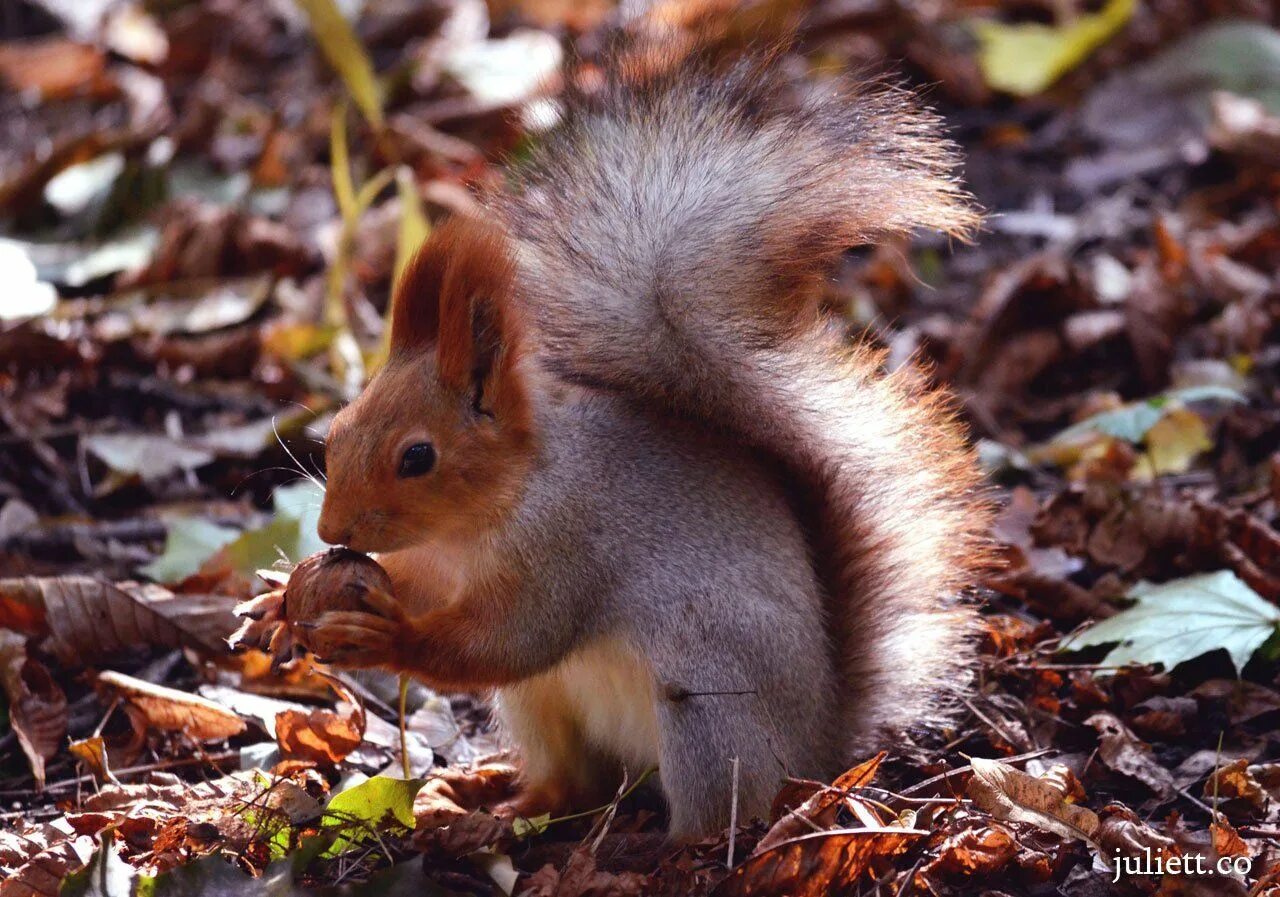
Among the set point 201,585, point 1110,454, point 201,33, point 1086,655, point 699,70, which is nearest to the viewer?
point 699,70

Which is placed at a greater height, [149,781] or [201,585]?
[201,585]

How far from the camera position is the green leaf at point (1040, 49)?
451 cm

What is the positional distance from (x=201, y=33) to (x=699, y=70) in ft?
11.8

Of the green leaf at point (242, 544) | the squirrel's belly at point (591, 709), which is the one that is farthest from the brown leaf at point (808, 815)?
the green leaf at point (242, 544)

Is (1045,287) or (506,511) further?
(1045,287)

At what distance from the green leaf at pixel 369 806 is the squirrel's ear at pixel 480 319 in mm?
478

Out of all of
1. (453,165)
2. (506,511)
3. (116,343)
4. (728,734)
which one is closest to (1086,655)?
(728,734)

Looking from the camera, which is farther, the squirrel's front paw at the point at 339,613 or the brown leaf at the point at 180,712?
the brown leaf at the point at 180,712

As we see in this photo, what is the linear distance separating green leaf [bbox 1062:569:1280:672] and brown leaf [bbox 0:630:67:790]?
4.92 ft

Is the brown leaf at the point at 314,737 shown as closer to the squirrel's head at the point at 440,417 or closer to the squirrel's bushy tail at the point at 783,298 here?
the squirrel's head at the point at 440,417

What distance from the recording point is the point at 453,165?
4141 mm

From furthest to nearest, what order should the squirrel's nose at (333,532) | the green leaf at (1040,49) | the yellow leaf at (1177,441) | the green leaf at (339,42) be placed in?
1. the green leaf at (1040,49)
2. the green leaf at (339,42)
3. the yellow leaf at (1177,441)
4. the squirrel's nose at (333,532)

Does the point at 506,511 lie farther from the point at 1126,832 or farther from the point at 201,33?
the point at 201,33

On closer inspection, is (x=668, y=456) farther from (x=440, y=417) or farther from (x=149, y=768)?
(x=149, y=768)
